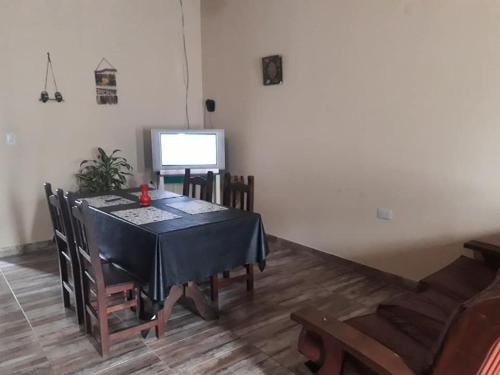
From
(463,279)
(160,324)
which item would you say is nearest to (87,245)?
(160,324)

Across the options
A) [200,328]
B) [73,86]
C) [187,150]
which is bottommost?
[200,328]

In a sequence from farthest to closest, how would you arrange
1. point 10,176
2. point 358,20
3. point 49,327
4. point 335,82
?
point 10,176, point 335,82, point 358,20, point 49,327

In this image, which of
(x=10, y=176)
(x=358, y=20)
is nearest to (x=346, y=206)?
(x=358, y=20)

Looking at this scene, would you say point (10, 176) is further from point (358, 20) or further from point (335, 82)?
point (358, 20)

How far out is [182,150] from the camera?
4473mm

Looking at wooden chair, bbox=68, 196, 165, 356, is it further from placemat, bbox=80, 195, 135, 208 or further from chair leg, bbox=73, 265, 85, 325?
placemat, bbox=80, 195, 135, 208

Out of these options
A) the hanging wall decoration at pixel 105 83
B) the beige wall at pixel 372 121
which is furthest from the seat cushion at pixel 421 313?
the hanging wall decoration at pixel 105 83

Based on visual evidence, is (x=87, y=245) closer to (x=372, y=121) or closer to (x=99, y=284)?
(x=99, y=284)

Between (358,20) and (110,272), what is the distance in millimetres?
2746

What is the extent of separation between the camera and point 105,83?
14.3 ft

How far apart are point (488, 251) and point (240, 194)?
1.82m

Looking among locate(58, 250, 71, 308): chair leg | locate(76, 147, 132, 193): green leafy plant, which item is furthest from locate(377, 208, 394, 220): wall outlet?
locate(76, 147, 132, 193): green leafy plant

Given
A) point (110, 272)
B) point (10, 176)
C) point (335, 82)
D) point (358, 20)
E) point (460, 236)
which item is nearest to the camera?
point (110, 272)

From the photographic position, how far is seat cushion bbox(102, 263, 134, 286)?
7.52ft
